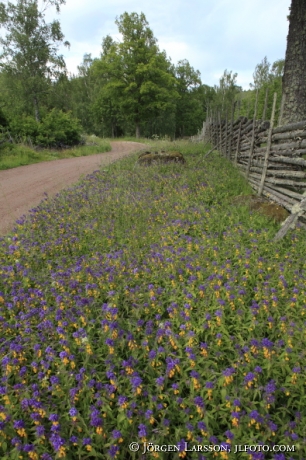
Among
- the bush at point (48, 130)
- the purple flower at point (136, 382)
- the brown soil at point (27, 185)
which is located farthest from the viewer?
the bush at point (48, 130)

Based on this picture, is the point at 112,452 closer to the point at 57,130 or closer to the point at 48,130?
the point at 48,130

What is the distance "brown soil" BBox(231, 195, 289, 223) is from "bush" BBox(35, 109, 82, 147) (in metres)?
16.8

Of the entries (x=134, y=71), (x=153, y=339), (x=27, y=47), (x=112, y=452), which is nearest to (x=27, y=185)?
(x=153, y=339)

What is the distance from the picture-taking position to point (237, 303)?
3223 mm

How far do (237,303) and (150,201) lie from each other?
404cm

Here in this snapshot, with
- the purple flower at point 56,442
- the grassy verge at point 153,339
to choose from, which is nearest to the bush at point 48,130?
the grassy verge at point 153,339

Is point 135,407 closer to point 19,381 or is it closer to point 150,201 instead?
point 19,381

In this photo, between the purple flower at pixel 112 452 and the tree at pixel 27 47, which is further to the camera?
the tree at pixel 27 47

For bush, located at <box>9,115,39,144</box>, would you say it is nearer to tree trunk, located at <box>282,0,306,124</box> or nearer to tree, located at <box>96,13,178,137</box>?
tree trunk, located at <box>282,0,306,124</box>

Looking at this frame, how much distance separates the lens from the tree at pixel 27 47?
24.0m

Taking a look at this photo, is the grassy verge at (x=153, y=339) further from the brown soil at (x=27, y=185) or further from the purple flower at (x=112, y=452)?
the brown soil at (x=27, y=185)

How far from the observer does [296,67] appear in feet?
23.7

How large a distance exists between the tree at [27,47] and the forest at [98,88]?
72 mm

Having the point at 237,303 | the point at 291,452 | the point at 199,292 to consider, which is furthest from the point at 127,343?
the point at 291,452
